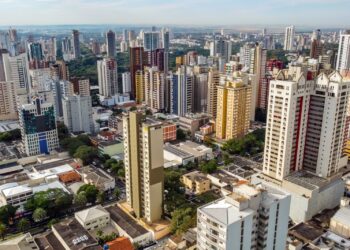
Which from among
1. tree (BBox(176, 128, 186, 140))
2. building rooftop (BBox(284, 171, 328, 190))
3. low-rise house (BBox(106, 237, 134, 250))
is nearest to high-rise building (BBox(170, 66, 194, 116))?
tree (BBox(176, 128, 186, 140))

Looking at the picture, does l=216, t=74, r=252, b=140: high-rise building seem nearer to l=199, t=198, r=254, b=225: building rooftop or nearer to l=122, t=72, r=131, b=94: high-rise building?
l=199, t=198, r=254, b=225: building rooftop

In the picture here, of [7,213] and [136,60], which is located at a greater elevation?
[136,60]

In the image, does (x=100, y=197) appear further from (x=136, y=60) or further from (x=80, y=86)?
(x=136, y=60)

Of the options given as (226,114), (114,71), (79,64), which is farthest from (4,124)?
(79,64)

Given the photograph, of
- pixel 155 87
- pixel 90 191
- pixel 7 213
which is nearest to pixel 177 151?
pixel 90 191

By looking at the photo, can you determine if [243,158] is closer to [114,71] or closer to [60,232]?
[60,232]
